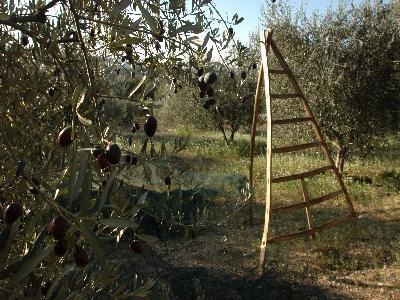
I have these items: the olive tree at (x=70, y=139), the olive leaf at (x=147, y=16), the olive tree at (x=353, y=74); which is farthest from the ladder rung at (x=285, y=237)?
the olive tree at (x=353, y=74)

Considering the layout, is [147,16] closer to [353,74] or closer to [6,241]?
[6,241]

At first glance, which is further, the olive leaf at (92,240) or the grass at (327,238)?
the grass at (327,238)

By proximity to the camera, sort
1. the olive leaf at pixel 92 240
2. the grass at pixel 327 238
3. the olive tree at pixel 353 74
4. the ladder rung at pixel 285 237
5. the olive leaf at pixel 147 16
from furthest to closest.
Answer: the olive tree at pixel 353 74 < the grass at pixel 327 238 < the ladder rung at pixel 285 237 < the olive leaf at pixel 147 16 < the olive leaf at pixel 92 240

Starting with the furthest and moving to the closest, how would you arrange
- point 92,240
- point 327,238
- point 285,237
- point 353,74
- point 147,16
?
point 353,74, point 327,238, point 285,237, point 147,16, point 92,240

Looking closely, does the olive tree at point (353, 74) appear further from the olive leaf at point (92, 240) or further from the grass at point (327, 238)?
the olive leaf at point (92, 240)

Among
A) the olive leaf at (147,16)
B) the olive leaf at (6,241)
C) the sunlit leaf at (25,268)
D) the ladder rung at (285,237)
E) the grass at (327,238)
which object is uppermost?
the olive leaf at (147,16)

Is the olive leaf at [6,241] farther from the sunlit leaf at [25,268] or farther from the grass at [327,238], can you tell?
the grass at [327,238]

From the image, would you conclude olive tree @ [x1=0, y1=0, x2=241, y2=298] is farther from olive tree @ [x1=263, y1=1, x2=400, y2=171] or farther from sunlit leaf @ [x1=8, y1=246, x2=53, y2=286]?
olive tree @ [x1=263, y1=1, x2=400, y2=171]

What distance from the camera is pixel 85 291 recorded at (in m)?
1.65

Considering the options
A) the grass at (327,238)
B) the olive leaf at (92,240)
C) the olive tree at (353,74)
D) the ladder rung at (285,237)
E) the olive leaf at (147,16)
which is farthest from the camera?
the olive tree at (353,74)

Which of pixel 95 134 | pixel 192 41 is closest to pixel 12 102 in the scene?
pixel 95 134

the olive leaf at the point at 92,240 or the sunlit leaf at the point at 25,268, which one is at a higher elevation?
the olive leaf at the point at 92,240

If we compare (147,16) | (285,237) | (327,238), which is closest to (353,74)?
(327,238)

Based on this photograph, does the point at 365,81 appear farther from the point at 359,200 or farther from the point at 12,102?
the point at 12,102
